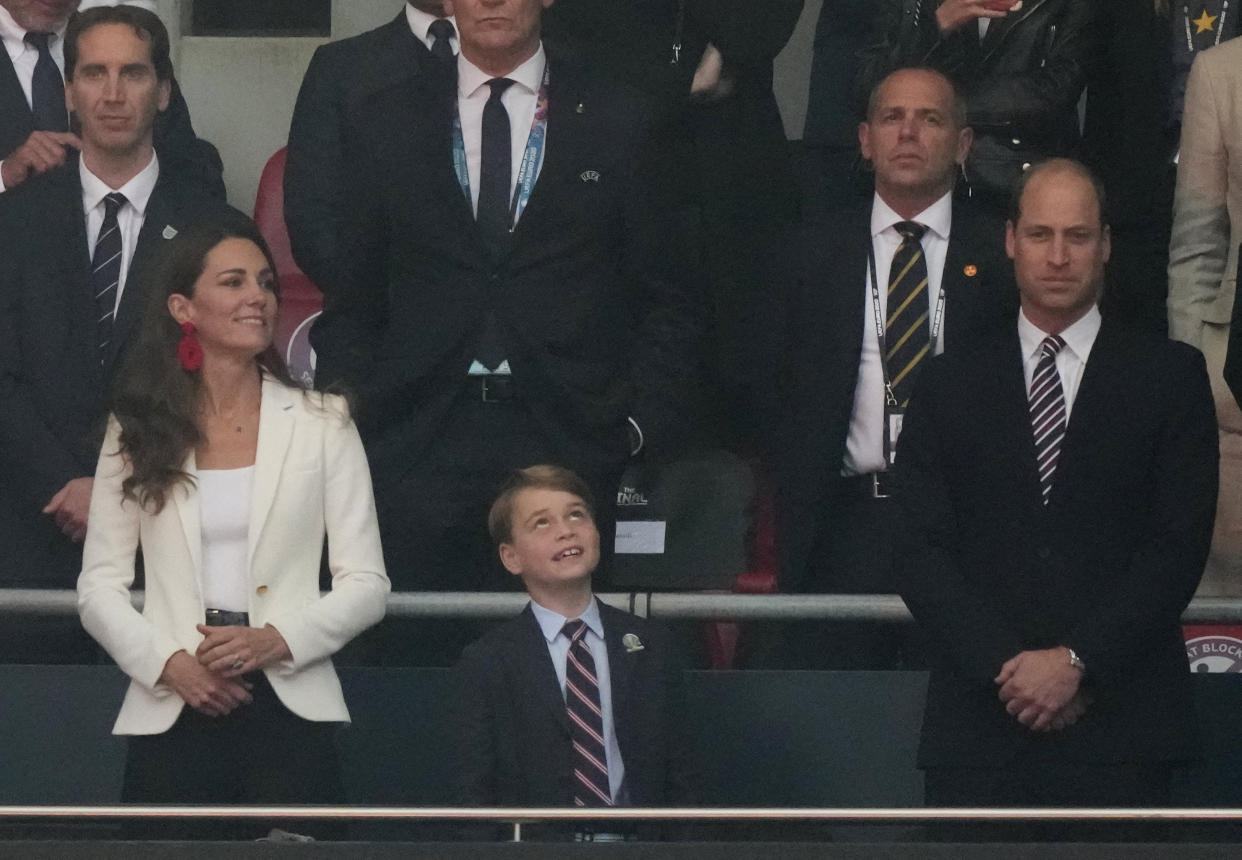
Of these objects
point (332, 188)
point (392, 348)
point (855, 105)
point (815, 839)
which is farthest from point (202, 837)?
point (855, 105)

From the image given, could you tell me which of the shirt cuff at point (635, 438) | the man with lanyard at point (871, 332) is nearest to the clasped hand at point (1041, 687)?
the man with lanyard at point (871, 332)

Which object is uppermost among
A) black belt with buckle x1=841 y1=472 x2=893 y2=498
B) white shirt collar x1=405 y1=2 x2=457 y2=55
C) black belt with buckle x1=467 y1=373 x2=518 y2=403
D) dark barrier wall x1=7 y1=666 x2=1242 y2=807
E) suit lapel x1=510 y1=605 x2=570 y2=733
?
white shirt collar x1=405 y1=2 x2=457 y2=55

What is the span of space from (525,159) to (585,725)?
1.51 metres

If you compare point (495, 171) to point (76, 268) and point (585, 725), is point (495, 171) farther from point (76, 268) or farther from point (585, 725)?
point (585, 725)

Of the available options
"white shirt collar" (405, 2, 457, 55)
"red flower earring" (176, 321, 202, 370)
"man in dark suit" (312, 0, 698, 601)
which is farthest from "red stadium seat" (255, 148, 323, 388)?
"red flower earring" (176, 321, 202, 370)

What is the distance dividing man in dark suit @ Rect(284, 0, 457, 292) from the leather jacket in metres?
1.20

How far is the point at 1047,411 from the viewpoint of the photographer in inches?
211

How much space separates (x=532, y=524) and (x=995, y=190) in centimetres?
183

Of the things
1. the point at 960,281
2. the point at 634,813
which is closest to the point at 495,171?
the point at 960,281

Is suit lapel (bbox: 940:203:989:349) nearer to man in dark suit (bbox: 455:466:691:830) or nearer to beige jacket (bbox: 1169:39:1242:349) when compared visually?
beige jacket (bbox: 1169:39:1242:349)

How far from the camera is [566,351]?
5848 mm

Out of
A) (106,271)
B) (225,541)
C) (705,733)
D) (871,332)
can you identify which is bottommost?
(705,733)

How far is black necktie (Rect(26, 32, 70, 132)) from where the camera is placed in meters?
6.74

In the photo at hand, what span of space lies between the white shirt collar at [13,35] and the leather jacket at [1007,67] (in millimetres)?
2225
